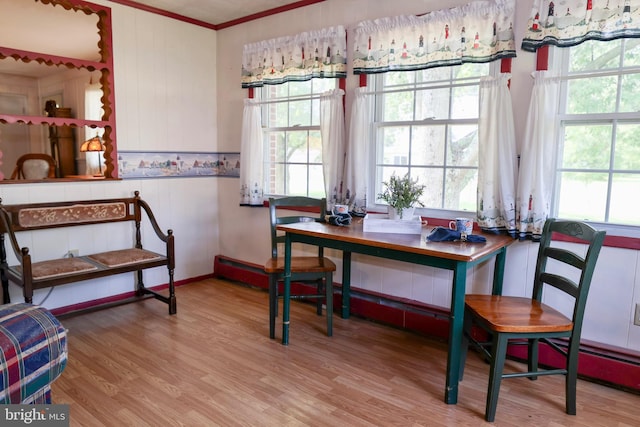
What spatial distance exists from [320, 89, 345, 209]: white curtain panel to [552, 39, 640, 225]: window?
1.46 metres

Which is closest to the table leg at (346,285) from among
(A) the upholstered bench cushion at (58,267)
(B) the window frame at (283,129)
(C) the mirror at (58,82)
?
(B) the window frame at (283,129)

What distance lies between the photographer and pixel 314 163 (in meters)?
3.63

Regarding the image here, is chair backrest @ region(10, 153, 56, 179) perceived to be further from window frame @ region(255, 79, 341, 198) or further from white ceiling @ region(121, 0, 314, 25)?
window frame @ region(255, 79, 341, 198)

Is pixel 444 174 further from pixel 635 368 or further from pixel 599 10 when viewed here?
pixel 635 368

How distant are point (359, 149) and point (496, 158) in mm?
968

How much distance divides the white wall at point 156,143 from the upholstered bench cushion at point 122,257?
0.97 ft

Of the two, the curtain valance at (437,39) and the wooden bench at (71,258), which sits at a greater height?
the curtain valance at (437,39)

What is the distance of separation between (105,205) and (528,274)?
122 inches

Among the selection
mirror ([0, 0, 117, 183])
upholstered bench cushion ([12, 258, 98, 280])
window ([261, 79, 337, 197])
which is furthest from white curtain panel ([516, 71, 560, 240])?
mirror ([0, 0, 117, 183])

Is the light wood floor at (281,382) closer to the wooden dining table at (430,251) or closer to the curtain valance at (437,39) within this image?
the wooden dining table at (430,251)

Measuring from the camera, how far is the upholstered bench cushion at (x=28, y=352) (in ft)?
4.35

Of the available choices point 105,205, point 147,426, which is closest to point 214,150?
point 105,205

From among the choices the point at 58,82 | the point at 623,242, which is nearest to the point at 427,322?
the point at 623,242

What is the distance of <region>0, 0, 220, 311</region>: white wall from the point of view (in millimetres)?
3336
